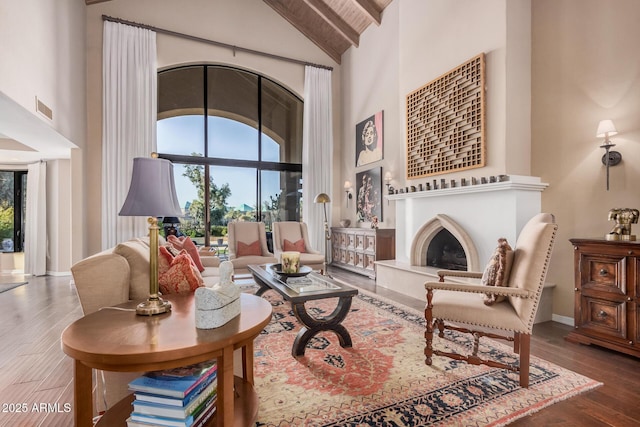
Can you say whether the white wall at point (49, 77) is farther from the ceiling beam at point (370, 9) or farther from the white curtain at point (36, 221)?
the ceiling beam at point (370, 9)

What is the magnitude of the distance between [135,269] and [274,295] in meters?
2.62

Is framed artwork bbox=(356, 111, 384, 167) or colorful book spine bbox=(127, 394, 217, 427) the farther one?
framed artwork bbox=(356, 111, 384, 167)

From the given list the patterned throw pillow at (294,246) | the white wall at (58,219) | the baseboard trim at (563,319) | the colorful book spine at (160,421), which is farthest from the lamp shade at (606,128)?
the white wall at (58,219)

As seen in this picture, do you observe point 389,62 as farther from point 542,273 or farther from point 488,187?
point 542,273

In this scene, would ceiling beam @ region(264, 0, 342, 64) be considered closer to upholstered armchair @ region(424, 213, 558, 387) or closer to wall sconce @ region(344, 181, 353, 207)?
wall sconce @ region(344, 181, 353, 207)

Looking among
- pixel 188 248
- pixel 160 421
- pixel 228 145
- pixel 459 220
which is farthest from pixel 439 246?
pixel 228 145

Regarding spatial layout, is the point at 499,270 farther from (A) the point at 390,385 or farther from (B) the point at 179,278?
(B) the point at 179,278

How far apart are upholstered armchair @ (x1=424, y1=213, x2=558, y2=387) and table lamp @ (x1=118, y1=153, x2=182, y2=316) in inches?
70.0

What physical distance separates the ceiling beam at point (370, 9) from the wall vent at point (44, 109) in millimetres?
5310

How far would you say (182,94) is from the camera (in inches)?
255

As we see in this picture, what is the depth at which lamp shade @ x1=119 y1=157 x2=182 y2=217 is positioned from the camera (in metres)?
1.49

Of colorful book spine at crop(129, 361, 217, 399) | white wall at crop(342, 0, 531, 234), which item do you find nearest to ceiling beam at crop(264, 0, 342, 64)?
white wall at crop(342, 0, 531, 234)

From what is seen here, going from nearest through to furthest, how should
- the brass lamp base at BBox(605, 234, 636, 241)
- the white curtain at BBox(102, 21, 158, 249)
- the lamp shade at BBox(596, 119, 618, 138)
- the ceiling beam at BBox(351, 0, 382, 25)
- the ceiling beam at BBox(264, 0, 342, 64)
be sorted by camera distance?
the brass lamp base at BBox(605, 234, 636, 241), the lamp shade at BBox(596, 119, 618, 138), the white curtain at BBox(102, 21, 158, 249), the ceiling beam at BBox(351, 0, 382, 25), the ceiling beam at BBox(264, 0, 342, 64)

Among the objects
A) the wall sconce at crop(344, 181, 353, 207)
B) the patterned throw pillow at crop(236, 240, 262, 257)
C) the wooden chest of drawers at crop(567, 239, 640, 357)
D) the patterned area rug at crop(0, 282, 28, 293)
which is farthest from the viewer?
the wall sconce at crop(344, 181, 353, 207)
